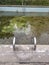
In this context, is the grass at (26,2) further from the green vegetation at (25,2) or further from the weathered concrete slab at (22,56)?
the weathered concrete slab at (22,56)

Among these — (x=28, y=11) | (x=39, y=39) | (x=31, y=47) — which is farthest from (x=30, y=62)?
(x=28, y=11)

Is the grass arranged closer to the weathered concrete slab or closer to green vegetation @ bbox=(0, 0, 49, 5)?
green vegetation @ bbox=(0, 0, 49, 5)

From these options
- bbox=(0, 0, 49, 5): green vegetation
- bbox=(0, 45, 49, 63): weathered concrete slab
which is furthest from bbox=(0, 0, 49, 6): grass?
bbox=(0, 45, 49, 63): weathered concrete slab

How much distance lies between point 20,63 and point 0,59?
17 centimetres

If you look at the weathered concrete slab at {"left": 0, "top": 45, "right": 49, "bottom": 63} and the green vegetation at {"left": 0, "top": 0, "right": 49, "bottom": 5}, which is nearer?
the weathered concrete slab at {"left": 0, "top": 45, "right": 49, "bottom": 63}

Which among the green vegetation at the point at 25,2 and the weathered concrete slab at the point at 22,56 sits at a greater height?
the weathered concrete slab at the point at 22,56

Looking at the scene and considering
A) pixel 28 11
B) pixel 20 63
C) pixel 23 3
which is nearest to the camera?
pixel 20 63

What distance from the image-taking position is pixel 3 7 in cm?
656

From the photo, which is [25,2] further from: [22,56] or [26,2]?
[22,56]

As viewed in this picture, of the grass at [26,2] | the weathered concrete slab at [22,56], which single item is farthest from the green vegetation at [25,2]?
the weathered concrete slab at [22,56]

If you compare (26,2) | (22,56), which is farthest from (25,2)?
(22,56)

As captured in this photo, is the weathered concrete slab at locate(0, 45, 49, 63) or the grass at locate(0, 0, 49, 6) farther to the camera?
the grass at locate(0, 0, 49, 6)

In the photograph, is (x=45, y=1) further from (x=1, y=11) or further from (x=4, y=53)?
(x=4, y=53)

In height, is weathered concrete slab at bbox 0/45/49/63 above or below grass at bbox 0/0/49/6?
above
